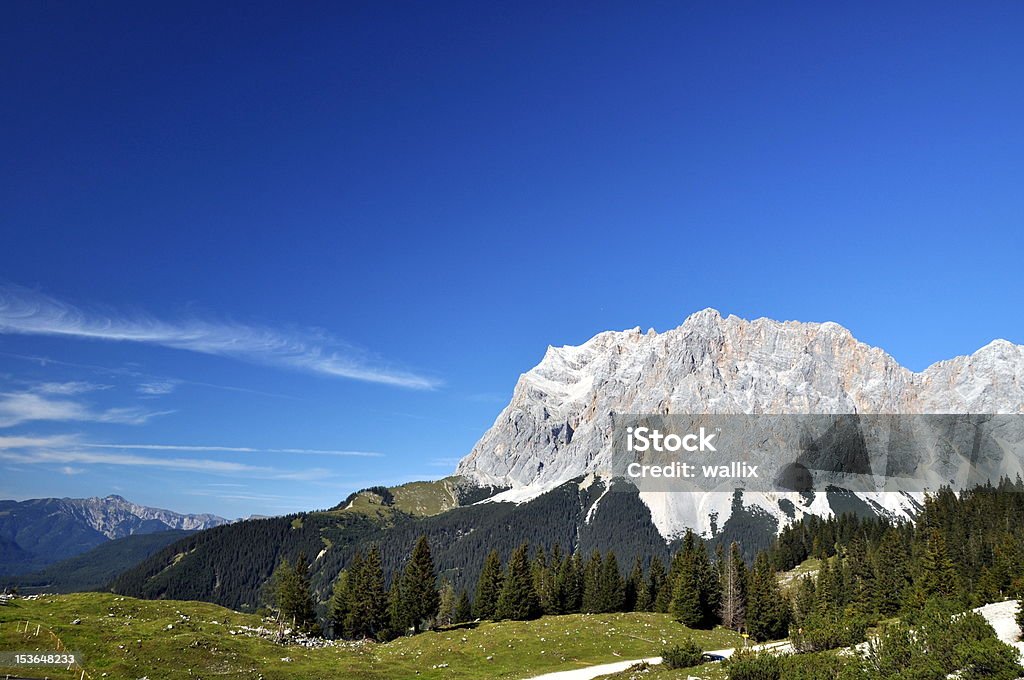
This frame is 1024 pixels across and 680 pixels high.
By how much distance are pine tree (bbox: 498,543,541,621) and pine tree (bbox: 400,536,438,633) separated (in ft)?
33.2

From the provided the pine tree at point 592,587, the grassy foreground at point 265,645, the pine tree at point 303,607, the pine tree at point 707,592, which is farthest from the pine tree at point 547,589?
the pine tree at point 303,607

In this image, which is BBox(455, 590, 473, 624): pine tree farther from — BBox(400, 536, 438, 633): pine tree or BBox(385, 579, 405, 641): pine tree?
BBox(385, 579, 405, 641): pine tree

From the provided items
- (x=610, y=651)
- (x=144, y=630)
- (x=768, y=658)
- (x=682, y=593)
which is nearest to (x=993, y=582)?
(x=682, y=593)

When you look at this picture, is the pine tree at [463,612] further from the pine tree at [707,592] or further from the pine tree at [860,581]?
the pine tree at [860,581]

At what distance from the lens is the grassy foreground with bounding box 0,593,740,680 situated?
156 feet

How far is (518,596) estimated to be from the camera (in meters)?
85.6

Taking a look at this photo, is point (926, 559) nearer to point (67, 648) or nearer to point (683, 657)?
point (683, 657)

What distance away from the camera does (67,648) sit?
1886 inches

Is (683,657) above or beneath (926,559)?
beneath

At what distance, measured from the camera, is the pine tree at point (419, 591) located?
86.0m

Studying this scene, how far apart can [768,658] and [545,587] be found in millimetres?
61710

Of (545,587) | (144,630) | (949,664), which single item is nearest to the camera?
(949,664)

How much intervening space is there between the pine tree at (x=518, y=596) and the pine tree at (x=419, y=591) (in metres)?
10.1

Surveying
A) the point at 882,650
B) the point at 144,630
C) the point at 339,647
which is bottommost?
the point at 339,647
